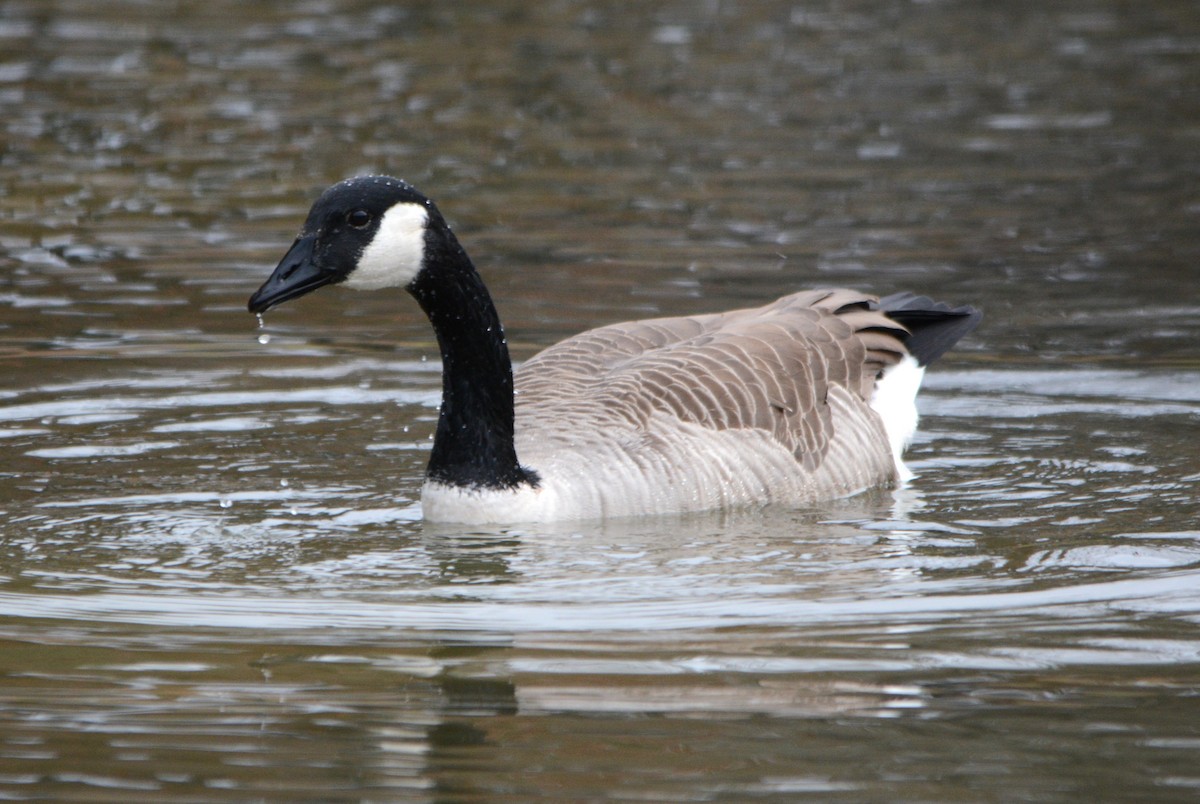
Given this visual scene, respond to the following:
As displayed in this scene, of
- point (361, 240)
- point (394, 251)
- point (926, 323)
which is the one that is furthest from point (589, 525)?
point (926, 323)

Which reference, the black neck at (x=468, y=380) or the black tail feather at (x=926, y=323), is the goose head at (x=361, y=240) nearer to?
the black neck at (x=468, y=380)

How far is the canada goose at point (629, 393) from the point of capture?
335 inches

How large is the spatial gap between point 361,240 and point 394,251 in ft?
0.66

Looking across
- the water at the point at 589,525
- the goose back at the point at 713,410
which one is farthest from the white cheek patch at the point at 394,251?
the water at the point at 589,525

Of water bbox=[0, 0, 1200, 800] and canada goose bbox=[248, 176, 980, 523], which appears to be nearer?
water bbox=[0, 0, 1200, 800]

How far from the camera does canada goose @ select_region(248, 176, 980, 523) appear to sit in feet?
27.9

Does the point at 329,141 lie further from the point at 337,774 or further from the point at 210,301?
the point at 337,774

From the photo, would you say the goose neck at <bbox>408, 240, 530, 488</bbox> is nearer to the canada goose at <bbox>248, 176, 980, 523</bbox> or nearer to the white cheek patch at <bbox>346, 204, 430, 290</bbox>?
the canada goose at <bbox>248, 176, 980, 523</bbox>

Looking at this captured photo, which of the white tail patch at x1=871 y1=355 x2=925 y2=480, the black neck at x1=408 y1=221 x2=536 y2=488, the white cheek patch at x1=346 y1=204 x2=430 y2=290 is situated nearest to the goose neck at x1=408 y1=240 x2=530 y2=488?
the black neck at x1=408 y1=221 x2=536 y2=488

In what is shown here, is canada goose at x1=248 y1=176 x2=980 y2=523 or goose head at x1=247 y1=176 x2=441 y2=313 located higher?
goose head at x1=247 y1=176 x2=441 y2=313

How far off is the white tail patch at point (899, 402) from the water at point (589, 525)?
20 centimetres

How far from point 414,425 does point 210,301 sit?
10.6 feet

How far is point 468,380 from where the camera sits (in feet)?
29.2

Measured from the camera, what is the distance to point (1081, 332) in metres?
12.7
